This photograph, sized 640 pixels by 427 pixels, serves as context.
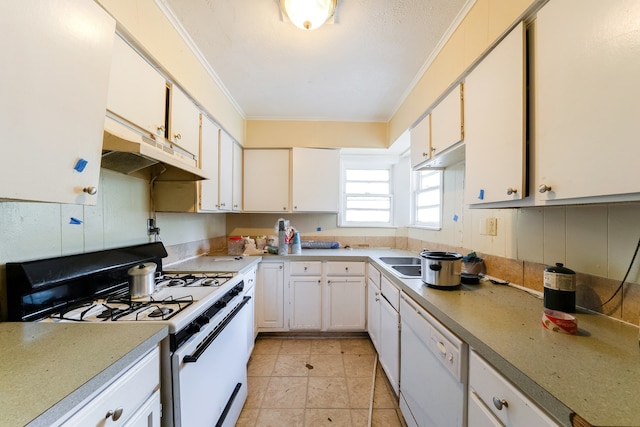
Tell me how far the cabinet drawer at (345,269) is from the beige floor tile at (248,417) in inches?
50.1

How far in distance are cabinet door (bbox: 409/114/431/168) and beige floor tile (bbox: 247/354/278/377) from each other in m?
2.14

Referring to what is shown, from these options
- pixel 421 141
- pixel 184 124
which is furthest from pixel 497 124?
pixel 184 124

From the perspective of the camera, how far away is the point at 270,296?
2605 millimetres

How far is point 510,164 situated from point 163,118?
1.85 m

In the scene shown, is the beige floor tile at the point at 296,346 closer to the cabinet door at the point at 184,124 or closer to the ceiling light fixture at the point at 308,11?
the cabinet door at the point at 184,124

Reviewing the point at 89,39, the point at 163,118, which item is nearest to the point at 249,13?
the point at 163,118

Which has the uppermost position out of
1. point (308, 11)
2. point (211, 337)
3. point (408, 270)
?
point (308, 11)

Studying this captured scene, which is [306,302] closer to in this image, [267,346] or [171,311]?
[267,346]

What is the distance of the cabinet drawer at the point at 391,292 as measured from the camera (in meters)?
1.70

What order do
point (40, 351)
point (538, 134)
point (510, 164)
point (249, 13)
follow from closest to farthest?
point (40, 351) → point (538, 134) → point (510, 164) → point (249, 13)

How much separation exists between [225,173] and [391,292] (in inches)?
73.6

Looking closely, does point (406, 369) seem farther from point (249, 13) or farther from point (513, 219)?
point (249, 13)

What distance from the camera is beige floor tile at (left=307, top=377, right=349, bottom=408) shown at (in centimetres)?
176

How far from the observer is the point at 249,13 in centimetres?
150
